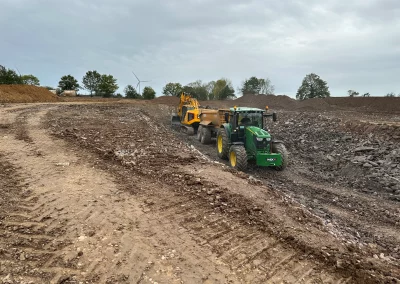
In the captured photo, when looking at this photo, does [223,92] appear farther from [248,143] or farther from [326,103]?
[248,143]

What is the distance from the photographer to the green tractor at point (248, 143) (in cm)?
1031

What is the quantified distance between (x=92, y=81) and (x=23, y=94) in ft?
91.9

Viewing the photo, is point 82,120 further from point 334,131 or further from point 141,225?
point 334,131

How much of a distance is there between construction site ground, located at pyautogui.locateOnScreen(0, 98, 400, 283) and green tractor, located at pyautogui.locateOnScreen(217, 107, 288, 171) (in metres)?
0.51

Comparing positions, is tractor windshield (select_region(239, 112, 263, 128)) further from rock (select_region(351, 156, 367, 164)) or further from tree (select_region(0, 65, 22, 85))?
tree (select_region(0, 65, 22, 85))

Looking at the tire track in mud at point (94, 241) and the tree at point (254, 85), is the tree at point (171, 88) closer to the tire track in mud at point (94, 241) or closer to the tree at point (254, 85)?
the tree at point (254, 85)


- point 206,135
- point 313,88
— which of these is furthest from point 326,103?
point 206,135

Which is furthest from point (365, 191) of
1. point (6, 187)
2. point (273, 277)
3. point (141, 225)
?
point (6, 187)

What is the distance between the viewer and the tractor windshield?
37.9 feet

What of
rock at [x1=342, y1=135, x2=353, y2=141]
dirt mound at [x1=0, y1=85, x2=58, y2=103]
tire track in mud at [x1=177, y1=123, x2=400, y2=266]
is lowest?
tire track in mud at [x1=177, y1=123, x2=400, y2=266]

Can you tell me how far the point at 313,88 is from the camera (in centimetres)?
4991

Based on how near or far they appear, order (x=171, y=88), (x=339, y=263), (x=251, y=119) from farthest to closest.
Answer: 1. (x=171, y=88)
2. (x=251, y=119)
3. (x=339, y=263)

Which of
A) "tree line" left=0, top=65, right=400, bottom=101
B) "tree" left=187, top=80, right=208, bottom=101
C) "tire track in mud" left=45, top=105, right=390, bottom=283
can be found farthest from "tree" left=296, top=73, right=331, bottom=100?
"tire track in mud" left=45, top=105, right=390, bottom=283

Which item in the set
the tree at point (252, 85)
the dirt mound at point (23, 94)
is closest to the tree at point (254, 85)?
the tree at point (252, 85)
